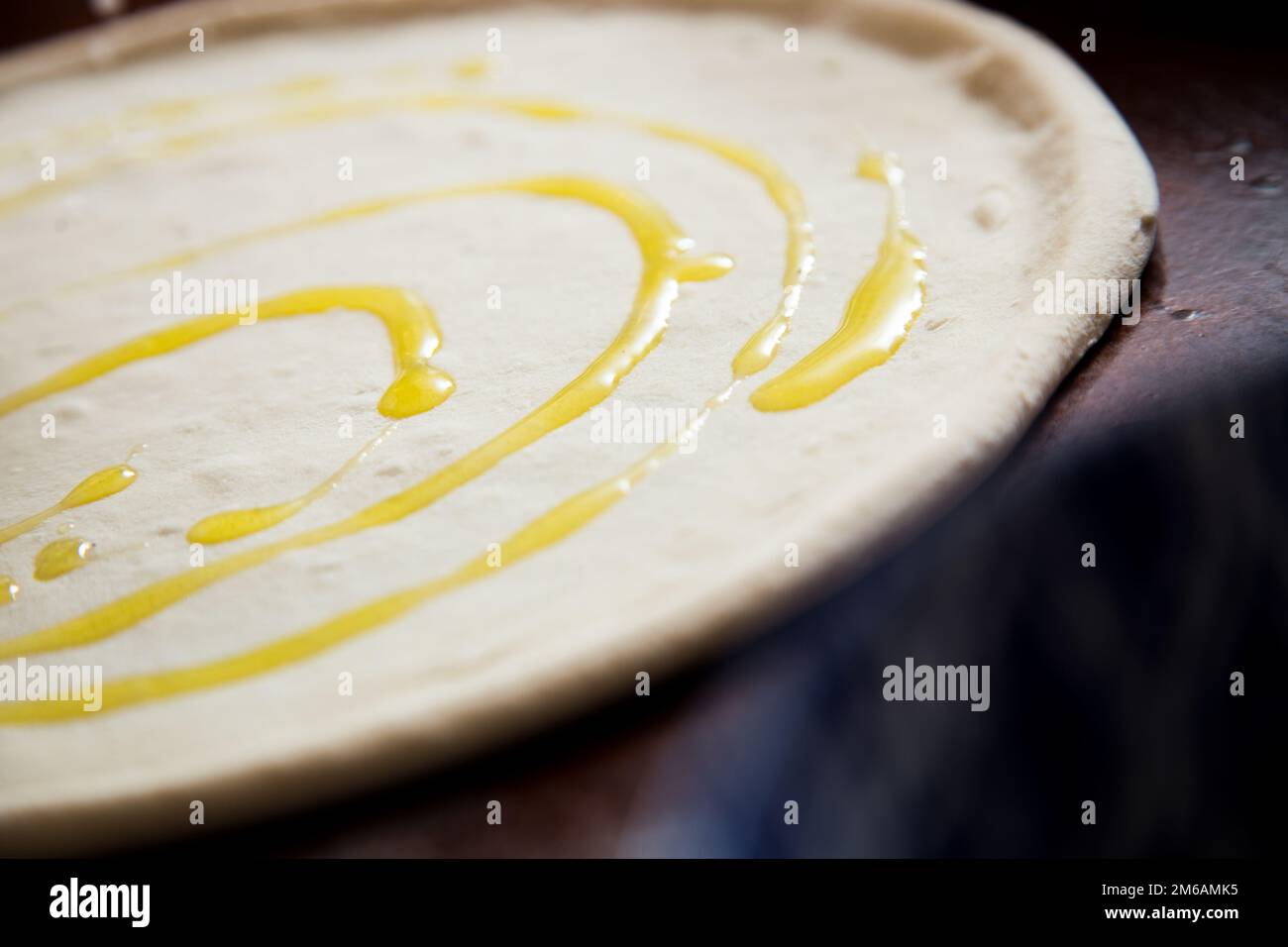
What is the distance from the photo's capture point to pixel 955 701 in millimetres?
904

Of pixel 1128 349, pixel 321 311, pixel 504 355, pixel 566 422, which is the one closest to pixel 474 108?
pixel 321 311

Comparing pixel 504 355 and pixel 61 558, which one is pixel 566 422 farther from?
pixel 61 558

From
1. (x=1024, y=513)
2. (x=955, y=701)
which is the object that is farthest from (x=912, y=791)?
(x=1024, y=513)

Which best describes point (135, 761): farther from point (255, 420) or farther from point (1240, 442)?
point (1240, 442)

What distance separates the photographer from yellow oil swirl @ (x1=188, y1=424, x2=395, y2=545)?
0.88 metres

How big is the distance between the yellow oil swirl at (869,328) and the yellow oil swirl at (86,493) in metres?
0.52

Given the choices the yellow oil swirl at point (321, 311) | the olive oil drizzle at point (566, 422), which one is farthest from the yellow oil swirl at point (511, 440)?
the yellow oil swirl at point (321, 311)

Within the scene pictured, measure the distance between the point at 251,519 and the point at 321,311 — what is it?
1.03 feet

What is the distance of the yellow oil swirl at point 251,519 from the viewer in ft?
2.89

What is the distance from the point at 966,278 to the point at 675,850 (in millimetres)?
554

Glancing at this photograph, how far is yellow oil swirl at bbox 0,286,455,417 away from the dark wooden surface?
1.29 feet

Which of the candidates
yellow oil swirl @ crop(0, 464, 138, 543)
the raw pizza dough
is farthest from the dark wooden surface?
yellow oil swirl @ crop(0, 464, 138, 543)

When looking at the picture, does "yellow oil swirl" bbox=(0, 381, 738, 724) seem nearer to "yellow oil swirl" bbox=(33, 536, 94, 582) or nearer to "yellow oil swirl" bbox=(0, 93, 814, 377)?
"yellow oil swirl" bbox=(33, 536, 94, 582)

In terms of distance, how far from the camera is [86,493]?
96 centimetres
